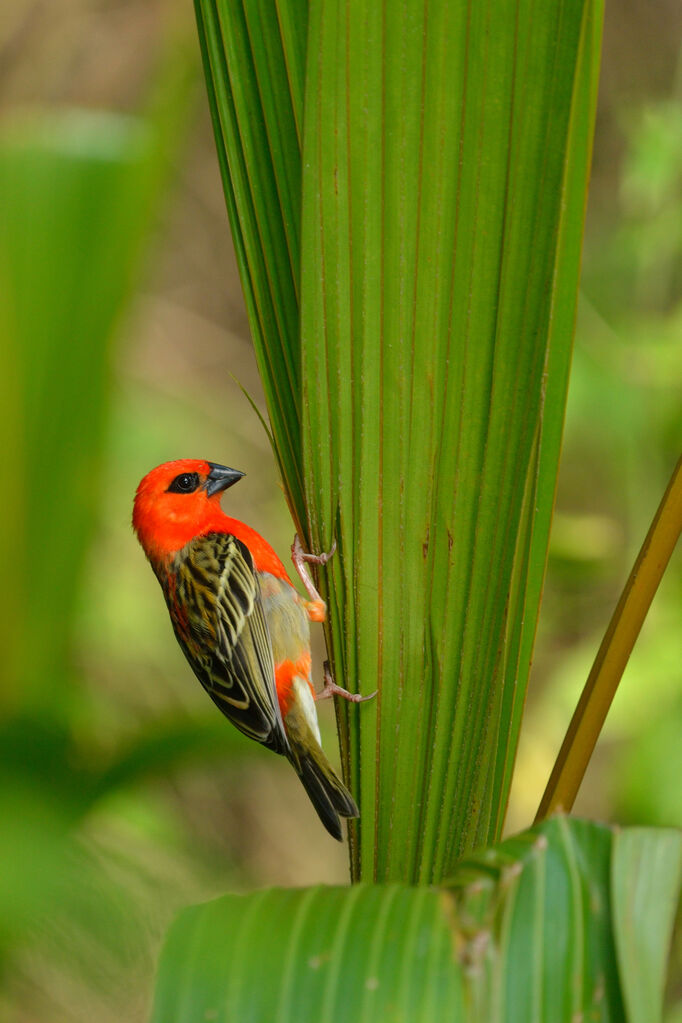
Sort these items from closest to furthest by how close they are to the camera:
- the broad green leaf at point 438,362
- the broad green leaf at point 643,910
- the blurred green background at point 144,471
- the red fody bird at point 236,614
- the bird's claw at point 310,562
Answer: the broad green leaf at point 643,910 < the broad green leaf at point 438,362 < the bird's claw at point 310,562 < the red fody bird at point 236,614 < the blurred green background at point 144,471

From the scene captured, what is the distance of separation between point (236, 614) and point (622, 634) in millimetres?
1031

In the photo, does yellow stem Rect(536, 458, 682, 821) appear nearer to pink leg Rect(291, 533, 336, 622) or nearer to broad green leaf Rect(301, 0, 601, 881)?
broad green leaf Rect(301, 0, 601, 881)

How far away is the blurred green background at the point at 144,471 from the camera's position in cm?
179

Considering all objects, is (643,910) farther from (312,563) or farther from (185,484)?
(185,484)

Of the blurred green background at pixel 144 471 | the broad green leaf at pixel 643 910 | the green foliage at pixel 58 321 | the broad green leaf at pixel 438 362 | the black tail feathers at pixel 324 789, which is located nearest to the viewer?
the broad green leaf at pixel 643 910

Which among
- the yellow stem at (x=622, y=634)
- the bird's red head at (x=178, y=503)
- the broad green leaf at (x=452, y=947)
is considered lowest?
the broad green leaf at (x=452, y=947)

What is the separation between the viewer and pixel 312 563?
0.95 metres

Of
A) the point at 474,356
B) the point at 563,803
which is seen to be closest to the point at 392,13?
the point at 474,356

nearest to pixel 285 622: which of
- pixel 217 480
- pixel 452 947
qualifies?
pixel 217 480

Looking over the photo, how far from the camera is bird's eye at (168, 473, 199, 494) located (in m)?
1.80

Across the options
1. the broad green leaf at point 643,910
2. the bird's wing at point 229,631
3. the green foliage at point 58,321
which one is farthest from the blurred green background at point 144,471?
the broad green leaf at point 643,910

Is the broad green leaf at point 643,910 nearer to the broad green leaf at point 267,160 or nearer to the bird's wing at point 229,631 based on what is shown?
the broad green leaf at point 267,160

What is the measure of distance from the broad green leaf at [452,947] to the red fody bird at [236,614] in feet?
2.56

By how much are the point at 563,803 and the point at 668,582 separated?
197cm
